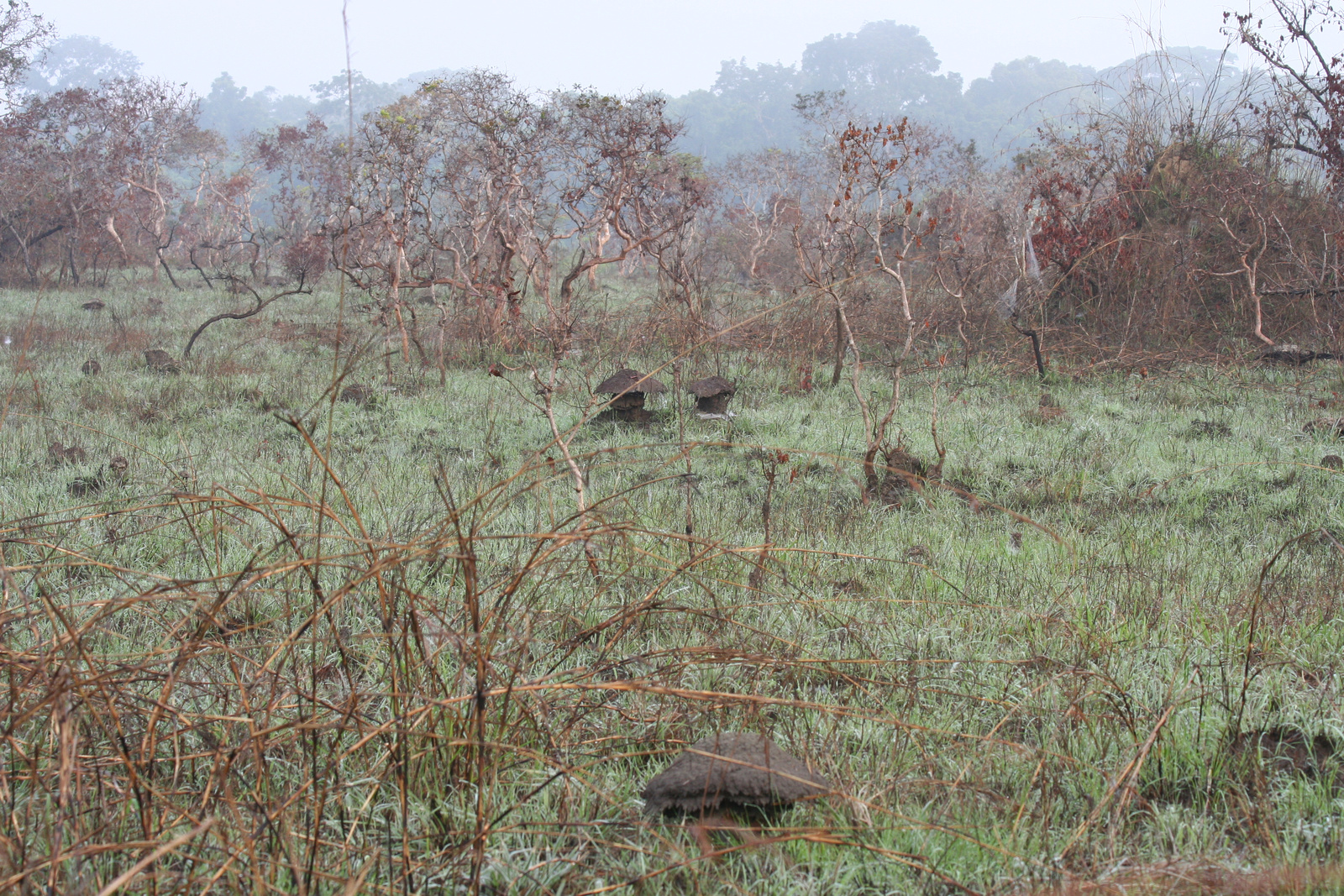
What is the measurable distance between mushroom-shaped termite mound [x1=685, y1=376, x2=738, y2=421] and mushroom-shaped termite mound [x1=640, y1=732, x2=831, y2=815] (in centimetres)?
549

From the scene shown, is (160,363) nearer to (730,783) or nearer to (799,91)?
(730,783)

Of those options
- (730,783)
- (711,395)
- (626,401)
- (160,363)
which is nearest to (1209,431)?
(711,395)

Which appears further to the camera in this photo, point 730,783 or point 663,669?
point 663,669

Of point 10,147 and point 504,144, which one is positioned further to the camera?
point 10,147

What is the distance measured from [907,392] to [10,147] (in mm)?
25425

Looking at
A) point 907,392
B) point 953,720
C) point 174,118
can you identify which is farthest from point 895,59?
point 953,720

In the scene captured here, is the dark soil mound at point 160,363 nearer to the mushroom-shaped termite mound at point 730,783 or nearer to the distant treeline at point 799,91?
the mushroom-shaped termite mound at point 730,783

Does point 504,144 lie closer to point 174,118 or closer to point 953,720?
point 953,720

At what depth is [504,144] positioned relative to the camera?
1262 cm

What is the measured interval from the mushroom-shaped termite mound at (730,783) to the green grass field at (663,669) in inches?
1.9

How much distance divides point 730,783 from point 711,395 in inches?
224

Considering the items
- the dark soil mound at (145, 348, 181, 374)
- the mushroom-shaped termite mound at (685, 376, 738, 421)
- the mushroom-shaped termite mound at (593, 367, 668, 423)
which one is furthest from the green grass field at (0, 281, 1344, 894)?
the dark soil mound at (145, 348, 181, 374)

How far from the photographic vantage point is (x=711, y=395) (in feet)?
23.8

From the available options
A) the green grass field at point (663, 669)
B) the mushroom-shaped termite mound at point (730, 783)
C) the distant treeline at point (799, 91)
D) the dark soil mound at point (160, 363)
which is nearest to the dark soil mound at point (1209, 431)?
the green grass field at point (663, 669)
